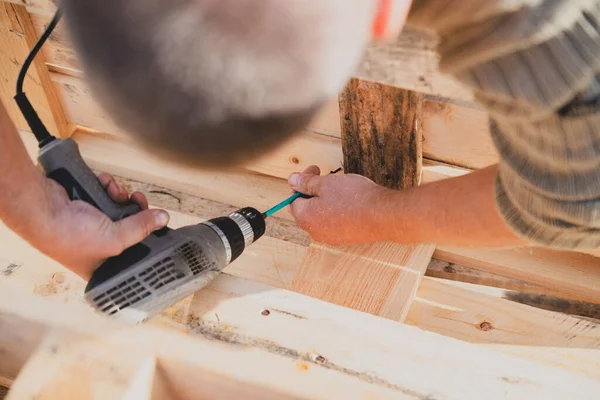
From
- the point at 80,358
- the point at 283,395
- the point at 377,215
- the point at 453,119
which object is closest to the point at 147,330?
the point at 80,358

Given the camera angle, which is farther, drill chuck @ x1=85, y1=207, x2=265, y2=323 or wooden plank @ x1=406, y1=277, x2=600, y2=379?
wooden plank @ x1=406, y1=277, x2=600, y2=379

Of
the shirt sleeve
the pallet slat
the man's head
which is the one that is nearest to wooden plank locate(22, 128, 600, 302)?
the pallet slat

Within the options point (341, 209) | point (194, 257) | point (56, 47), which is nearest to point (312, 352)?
point (194, 257)

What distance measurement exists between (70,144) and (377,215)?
0.58m

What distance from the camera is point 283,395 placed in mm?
965

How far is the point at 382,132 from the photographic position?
136cm

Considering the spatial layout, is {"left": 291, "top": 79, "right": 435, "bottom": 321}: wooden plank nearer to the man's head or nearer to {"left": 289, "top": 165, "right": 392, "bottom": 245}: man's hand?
{"left": 289, "top": 165, "right": 392, "bottom": 245}: man's hand

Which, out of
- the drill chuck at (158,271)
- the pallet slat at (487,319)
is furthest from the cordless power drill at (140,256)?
the pallet slat at (487,319)

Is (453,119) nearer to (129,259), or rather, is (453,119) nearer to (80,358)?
(129,259)

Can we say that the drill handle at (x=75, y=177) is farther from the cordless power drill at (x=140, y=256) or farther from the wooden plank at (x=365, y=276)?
the wooden plank at (x=365, y=276)

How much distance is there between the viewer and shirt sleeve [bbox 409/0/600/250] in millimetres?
602

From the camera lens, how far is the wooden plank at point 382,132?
128 cm

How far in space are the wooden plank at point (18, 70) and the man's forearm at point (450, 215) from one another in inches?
37.1

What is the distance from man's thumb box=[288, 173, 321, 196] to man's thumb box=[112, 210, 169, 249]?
402 mm
